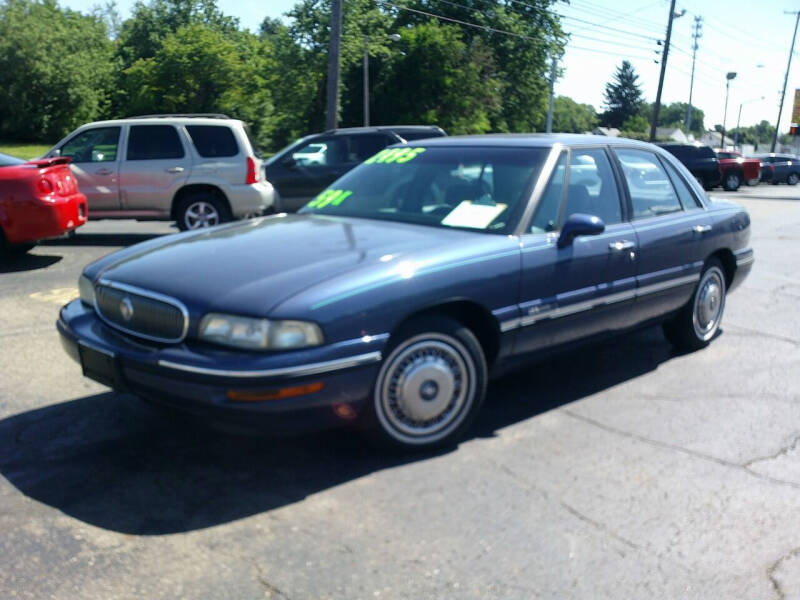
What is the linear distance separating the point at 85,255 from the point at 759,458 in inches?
314

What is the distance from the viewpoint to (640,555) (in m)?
3.19

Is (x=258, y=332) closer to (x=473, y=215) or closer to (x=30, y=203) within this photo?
(x=473, y=215)

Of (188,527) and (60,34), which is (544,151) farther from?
(60,34)

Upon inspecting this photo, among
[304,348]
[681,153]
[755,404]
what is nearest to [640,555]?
[304,348]

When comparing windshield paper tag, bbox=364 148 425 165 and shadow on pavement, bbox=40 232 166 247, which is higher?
windshield paper tag, bbox=364 148 425 165

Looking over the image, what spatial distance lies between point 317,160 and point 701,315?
8407 mm

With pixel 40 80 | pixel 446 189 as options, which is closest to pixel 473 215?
pixel 446 189

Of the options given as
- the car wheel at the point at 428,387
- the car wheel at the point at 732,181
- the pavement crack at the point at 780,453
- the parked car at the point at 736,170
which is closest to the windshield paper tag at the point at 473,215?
the car wheel at the point at 428,387

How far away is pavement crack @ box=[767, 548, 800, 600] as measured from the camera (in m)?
2.98

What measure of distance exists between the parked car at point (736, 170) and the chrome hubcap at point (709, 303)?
26291 millimetres

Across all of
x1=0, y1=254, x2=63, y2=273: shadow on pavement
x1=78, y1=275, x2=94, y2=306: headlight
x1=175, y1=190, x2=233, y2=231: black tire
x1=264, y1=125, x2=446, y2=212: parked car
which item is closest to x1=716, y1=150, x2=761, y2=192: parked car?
x1=264, y1=125, x2=446, y2=212: parked car

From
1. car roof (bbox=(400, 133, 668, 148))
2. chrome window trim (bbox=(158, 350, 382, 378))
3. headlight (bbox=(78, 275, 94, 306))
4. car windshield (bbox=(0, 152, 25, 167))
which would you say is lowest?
chrome window trim (bbox=(158, 350, 382, 378))

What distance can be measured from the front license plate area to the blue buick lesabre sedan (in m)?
0.01

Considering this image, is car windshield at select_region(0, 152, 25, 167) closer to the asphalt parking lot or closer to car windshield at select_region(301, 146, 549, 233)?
the asphalt parking lot
